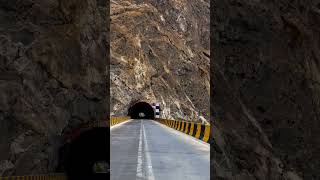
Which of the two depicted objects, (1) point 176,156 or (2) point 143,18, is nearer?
(1) point 176,156

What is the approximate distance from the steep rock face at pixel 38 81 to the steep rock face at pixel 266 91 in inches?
170

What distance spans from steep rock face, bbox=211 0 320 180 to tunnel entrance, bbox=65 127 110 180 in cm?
402

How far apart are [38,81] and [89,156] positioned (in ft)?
4.11

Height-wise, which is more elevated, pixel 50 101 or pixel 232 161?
pixel 50 101

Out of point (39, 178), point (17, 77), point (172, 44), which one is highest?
point (172, 44)

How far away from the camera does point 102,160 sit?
21.9ft

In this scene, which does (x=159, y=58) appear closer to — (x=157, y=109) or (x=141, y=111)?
(x=157, y=109)

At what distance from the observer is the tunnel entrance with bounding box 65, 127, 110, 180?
643 cm

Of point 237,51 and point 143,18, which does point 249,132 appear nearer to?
point 237,51

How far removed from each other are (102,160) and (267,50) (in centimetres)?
514

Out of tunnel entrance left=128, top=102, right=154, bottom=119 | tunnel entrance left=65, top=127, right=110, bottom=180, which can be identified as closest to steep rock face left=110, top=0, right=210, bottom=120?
tunnel entrance left=128, top=102, right=154, bottom=119

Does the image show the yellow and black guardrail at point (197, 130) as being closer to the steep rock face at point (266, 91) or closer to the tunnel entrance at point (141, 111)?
the steep rock face at point (266, 91)

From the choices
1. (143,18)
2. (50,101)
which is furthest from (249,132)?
(143,18)

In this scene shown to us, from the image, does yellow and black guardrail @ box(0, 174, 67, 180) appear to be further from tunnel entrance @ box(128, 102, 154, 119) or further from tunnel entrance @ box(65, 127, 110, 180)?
tunnel entrance @ box(128, 102, 154, 119)
